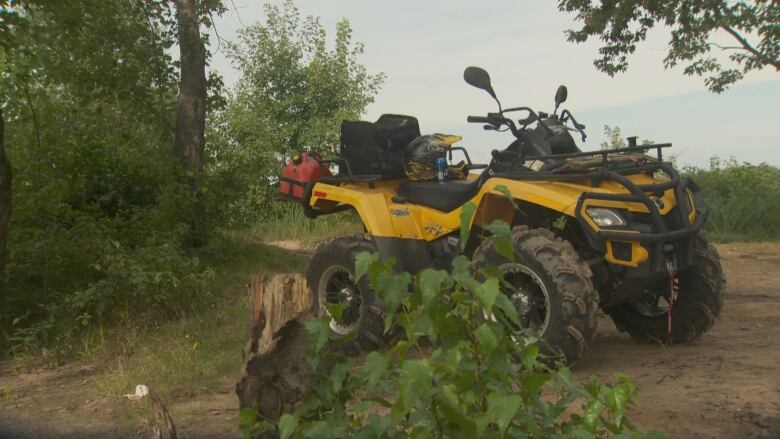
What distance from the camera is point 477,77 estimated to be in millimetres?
5809

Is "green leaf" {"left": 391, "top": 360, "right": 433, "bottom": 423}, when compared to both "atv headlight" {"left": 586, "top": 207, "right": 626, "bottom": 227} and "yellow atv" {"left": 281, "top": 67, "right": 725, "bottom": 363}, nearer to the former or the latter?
"yellow atv" {"left": 281, "top": 67, "right": 725, "bottom": 363}

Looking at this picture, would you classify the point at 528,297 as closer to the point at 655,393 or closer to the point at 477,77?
the point at 655,393

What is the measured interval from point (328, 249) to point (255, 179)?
390 centimetres

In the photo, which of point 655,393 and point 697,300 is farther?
point 697,300

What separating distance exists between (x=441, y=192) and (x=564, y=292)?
1428 mm

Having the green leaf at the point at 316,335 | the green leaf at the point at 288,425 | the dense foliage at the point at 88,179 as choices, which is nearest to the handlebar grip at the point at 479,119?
the dense foliage at the point at 88,179

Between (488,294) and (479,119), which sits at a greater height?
(479,119)

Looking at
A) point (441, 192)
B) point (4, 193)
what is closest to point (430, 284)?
point (441, 192)

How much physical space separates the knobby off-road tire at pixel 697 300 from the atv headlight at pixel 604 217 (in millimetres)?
963

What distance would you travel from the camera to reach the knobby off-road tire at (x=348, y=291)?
623cm

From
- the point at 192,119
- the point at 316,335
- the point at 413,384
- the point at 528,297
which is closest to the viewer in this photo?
the point at 413,384

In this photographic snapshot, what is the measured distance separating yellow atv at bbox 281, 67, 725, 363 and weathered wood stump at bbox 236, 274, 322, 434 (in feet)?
4.26

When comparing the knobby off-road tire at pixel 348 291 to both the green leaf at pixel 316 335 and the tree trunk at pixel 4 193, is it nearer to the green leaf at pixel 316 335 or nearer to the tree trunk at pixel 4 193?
the tree trunk at pixel 4 193

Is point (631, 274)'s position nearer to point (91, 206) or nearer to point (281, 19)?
point (91, 206)
